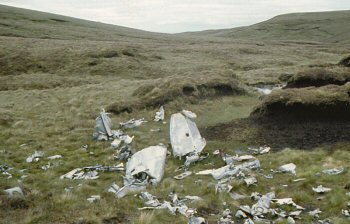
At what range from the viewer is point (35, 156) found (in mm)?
20141

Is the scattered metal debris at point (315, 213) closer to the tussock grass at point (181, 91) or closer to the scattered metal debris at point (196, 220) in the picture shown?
the scattered metal debris at point (196, 220)

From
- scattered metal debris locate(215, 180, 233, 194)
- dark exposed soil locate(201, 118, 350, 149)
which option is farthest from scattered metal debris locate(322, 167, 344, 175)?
scattered metal debris locate(215, 180, 233, 194)

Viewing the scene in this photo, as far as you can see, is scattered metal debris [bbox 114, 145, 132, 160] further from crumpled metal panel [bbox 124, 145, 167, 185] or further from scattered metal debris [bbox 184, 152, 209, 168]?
scattered metal debris [bbox 184, 152, 209, 168]

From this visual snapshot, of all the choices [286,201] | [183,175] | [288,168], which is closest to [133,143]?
[183,175]

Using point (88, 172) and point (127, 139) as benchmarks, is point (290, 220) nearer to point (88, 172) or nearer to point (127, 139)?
point (88, 172)

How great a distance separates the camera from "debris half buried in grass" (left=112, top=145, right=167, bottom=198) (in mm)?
15052

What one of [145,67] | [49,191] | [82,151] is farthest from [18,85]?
[49,191]

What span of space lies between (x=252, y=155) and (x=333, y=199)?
274 inches

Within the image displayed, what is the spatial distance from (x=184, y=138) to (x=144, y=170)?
5063mm

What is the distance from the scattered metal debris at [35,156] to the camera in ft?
64.2

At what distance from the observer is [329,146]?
19172 mm

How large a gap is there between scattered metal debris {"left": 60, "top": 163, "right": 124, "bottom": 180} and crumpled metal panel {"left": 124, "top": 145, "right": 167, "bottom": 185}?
0.94 m

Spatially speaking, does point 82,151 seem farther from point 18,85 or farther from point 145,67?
point 145,67

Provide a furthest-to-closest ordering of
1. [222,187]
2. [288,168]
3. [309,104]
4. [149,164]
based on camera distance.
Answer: [309,104] → [149,164] → [288,168] → [222,187]
